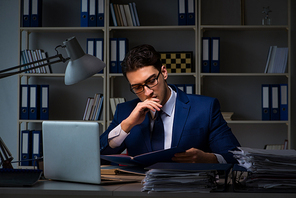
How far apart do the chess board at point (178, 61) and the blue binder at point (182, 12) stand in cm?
30

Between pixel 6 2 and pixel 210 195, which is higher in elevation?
pixel 6 2

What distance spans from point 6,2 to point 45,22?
19.2 inches

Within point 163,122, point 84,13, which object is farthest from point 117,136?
point 84,13

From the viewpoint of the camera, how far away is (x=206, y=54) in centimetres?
301

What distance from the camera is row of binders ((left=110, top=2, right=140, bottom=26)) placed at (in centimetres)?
308

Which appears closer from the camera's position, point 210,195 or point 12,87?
point 210,195

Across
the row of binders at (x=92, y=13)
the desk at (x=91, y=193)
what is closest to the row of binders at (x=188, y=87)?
the row of binders at (x=92, y=13)

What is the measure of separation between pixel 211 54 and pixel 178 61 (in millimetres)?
313

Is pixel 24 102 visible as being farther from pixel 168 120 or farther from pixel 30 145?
pixel 168 120

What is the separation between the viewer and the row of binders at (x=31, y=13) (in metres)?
3.14

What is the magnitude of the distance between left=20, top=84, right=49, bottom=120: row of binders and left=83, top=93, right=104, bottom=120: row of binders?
377 mm

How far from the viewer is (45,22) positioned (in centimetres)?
343

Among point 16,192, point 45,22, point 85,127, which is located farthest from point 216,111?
point 45,22

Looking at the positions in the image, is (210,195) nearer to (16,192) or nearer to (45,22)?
(16,192)
